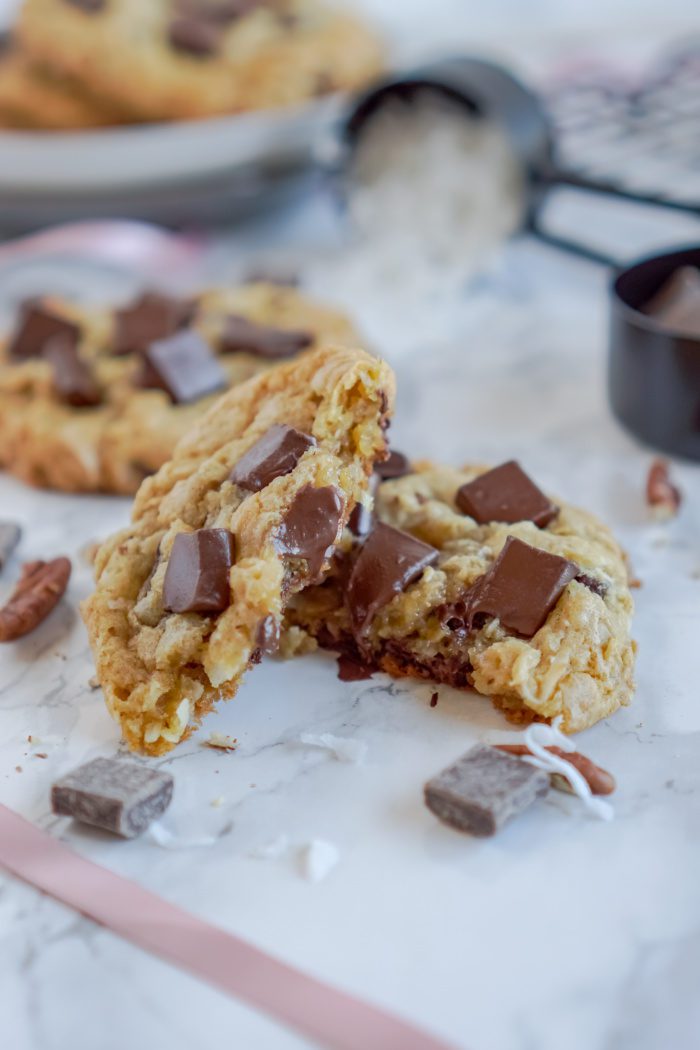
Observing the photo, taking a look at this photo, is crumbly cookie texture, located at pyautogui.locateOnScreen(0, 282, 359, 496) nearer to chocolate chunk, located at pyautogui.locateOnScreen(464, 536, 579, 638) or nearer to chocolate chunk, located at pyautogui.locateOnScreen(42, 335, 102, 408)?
chocolate chunk, located at pyautogui.locateOnScreen(42, 335, 102, 408)

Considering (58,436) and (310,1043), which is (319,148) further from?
(310,1043)

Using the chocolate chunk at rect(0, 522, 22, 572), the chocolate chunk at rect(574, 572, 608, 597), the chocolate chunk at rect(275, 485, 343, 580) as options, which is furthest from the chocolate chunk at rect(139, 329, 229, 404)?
the chocolate chunk at rect(574, 572, 608, 597)

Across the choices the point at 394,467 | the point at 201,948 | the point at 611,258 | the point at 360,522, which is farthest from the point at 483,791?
the point at 611,258

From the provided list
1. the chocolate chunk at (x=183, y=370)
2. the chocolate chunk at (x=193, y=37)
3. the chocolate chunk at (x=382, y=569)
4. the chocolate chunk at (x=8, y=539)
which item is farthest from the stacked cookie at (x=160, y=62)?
the chocolate chunk at (x=382, y=569)

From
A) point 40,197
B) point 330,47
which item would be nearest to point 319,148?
point 330,47

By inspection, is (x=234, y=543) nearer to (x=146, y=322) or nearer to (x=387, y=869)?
(x=387, y=869)

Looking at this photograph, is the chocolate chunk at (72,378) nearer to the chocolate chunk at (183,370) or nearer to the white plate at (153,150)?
the chocolate chunk at (183,370)
